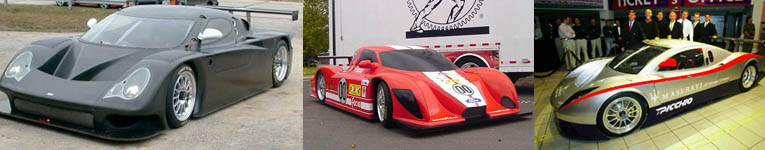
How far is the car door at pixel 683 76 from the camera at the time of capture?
7.62ft

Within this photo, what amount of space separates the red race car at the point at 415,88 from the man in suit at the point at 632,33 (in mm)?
545

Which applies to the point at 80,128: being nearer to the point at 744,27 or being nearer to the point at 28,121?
the point at 28,121

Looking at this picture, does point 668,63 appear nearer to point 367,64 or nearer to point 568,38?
point 568,38

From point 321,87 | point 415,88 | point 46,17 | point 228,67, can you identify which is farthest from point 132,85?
point 46,17

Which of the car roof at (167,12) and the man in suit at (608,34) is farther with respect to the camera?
the car roof at (167,12)

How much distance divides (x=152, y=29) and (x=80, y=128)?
178cm

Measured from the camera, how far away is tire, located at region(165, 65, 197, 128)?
20.3 ft

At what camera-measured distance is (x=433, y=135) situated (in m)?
2.84

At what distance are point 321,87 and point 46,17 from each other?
13973 mm

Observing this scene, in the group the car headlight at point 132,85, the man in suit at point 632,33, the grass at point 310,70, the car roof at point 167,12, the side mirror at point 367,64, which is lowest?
the car headlight at point 132,85

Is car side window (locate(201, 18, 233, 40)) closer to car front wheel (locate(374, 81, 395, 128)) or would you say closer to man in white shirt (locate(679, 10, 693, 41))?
car front wheel (locate(374, 81, 395, 128))

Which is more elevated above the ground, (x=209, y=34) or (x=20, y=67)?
(x=209, y=34)

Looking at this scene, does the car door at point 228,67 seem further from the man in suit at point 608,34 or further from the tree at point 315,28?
the man in suit at point 608,34

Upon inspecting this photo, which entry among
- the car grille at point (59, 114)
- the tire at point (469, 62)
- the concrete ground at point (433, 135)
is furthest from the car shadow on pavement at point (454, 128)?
A: the car grille at point (59, 114)
